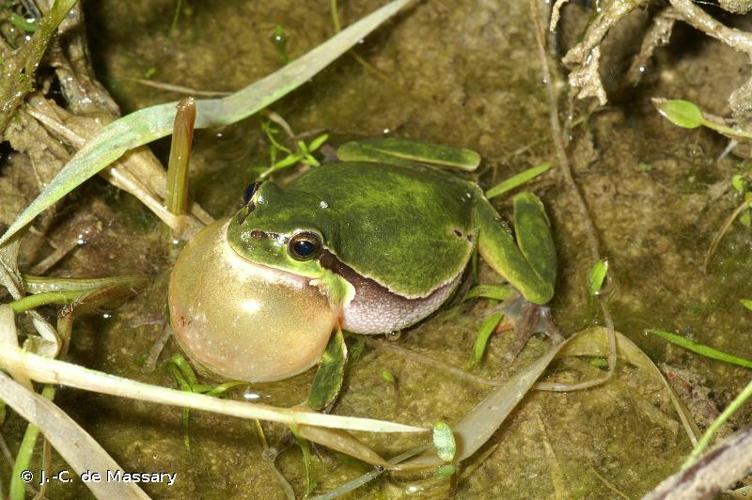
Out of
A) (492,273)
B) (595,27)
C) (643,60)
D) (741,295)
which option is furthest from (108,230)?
(741,295)

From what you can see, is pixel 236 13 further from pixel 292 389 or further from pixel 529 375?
pixel 529 375

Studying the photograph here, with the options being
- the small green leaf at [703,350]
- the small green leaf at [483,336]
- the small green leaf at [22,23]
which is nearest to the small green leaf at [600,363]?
the small green leaf at [703,350]

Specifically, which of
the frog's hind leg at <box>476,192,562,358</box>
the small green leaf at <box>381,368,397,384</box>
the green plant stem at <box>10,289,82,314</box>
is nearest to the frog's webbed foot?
the frog's hind leg at <box>476,192,562,358</box>

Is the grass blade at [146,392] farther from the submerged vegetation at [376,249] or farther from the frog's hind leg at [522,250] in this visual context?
the frog's hind leg at [522,250]

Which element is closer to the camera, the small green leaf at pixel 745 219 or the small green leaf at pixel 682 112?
the small green leaf at pixel 682 112

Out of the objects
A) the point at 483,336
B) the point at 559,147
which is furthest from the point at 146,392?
the point at 559,147

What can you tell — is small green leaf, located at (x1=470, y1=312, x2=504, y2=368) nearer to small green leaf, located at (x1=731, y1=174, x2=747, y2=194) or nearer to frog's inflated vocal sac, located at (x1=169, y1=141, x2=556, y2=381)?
frog's inflated vocal sac, located at (x1=169, y1=141, x2=556, y2=381)
